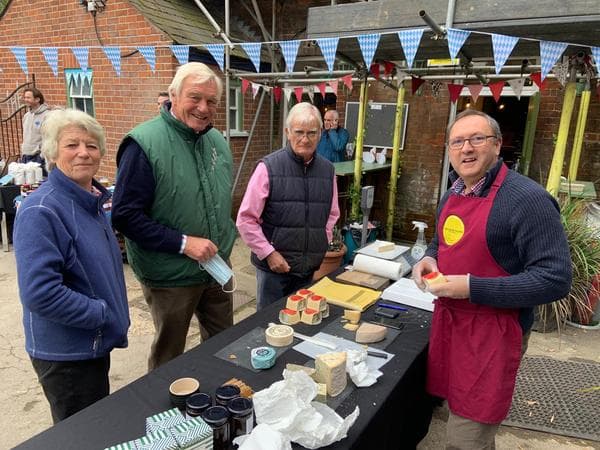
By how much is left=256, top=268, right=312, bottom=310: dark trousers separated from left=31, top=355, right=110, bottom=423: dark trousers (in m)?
1.23

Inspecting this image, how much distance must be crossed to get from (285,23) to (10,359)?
6.21 meters

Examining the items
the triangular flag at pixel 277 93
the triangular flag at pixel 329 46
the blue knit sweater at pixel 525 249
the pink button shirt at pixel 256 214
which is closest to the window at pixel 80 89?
the triangular flag at pixel 277 93

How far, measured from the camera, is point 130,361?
10.7 ft

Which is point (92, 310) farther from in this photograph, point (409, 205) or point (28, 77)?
point (28, 77)

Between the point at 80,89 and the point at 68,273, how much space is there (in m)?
6.78

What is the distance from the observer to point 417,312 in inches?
88.0

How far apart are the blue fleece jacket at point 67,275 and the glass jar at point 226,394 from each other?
1.92 ft

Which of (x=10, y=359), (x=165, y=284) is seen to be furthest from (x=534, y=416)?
(x=10, y=359)

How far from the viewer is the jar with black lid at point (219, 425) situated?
1.19 meters

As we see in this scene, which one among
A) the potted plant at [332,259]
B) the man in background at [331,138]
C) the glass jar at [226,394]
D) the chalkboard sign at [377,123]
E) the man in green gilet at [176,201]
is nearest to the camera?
the glass jar at [226,394]

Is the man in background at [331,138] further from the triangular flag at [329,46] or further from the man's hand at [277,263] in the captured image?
the man's hand at [277,263]

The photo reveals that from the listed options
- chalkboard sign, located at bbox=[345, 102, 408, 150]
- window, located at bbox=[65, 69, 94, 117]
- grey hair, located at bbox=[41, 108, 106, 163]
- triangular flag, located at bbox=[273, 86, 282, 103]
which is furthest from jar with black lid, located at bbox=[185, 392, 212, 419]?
window, located at bbox=[65, 69, 94, 117]

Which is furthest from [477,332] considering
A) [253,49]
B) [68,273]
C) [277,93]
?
[277,93]

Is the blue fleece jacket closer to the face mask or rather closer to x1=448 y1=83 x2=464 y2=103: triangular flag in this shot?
the face mask
